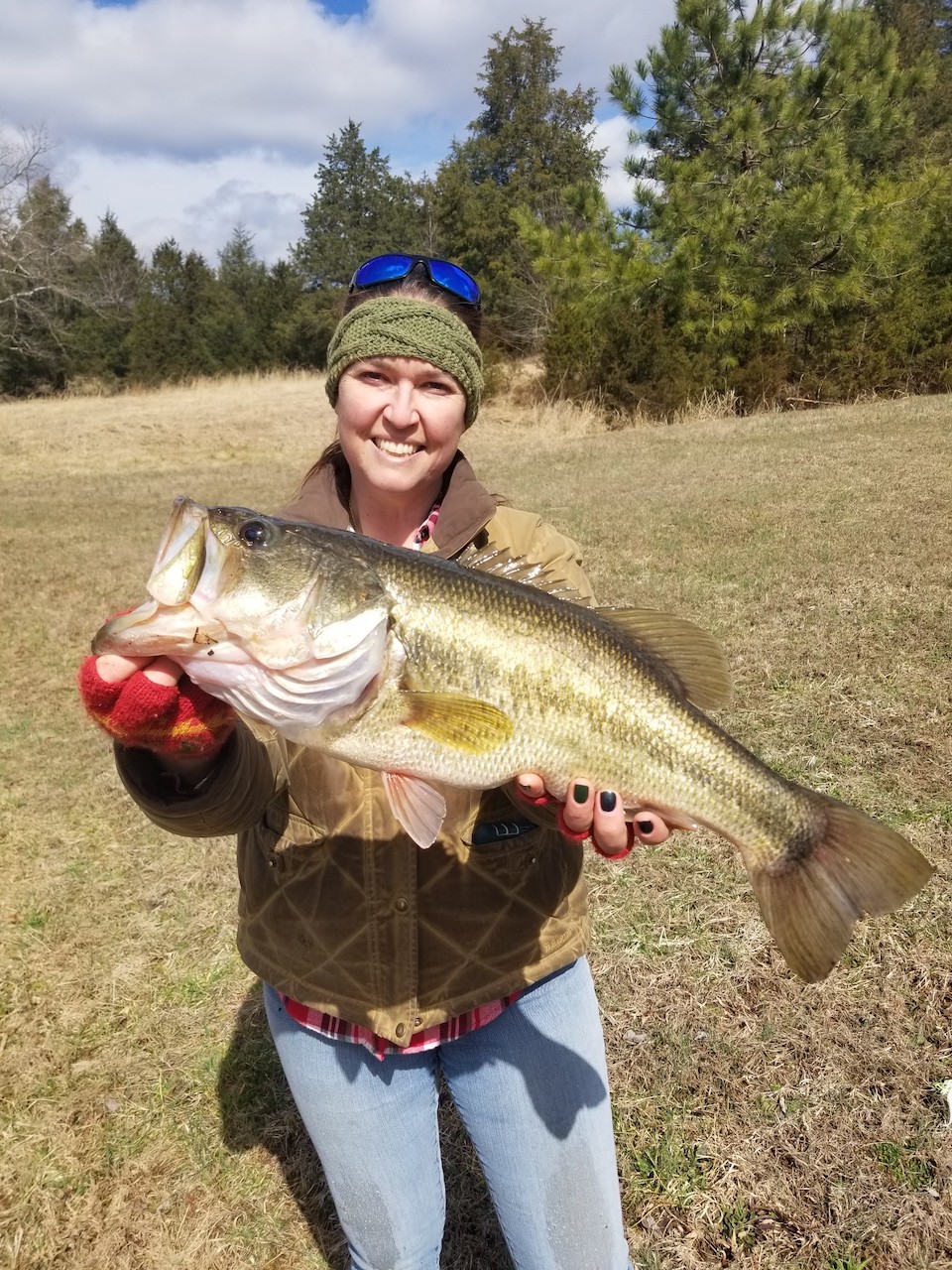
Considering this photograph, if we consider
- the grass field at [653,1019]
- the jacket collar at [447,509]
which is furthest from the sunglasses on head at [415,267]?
the grass field at [653,1019]

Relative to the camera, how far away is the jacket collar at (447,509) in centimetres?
228

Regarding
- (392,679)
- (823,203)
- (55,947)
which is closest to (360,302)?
(392,679)

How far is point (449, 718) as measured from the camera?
184 cm

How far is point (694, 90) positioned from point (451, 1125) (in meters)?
24.0

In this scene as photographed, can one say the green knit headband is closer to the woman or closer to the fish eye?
the woman

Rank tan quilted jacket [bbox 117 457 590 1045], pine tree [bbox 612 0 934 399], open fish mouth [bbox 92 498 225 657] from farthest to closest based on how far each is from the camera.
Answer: pine tree [bbox 612 0 934 399] → tan quilted jacket [bbox 117 457 590 1045] → open fish mouth [bbox 92 498 225 657]

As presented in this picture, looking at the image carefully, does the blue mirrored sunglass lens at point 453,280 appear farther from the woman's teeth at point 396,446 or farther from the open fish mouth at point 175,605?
the open fish mouth at point 175,605

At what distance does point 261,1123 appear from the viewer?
126 inches

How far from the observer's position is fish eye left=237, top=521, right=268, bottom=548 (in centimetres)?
178

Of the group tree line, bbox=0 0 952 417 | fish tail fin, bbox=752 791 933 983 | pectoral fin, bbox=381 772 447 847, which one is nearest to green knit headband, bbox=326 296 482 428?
pectoral fin, bbox=381 772 447 847

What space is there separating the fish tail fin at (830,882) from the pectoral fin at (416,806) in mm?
806

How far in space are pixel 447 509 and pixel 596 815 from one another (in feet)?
3.08

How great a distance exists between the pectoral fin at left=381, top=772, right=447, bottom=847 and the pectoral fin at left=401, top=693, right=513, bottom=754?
115 mm

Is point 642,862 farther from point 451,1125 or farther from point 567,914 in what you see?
point 567,914
